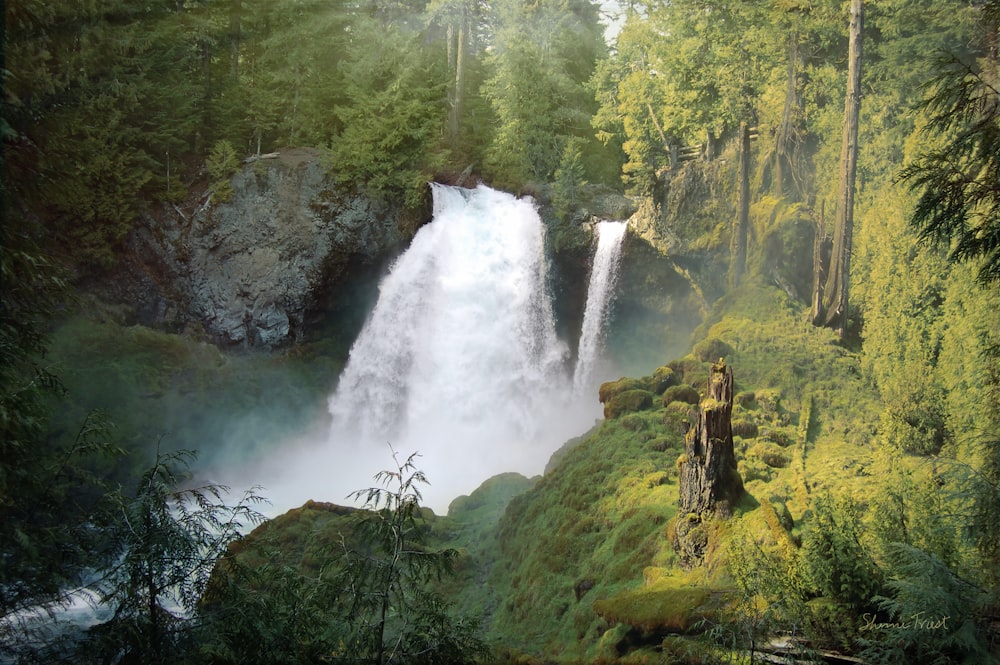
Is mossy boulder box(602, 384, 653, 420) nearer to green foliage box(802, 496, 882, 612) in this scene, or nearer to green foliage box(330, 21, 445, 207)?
green foliage box(802, 496, 882, 612)

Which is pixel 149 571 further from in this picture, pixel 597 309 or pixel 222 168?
pixel 222 168

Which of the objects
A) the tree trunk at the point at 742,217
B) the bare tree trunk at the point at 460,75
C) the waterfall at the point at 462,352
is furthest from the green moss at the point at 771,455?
the bare tree trunk at the point at 460,75

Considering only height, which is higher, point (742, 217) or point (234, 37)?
point (234, 37)

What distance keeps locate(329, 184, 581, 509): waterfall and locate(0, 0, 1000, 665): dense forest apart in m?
A: 1.54

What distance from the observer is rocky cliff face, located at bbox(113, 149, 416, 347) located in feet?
68.0

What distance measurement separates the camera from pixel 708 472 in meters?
8.78

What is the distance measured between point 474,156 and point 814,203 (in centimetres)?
1318

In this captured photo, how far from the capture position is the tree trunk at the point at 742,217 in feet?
57.4

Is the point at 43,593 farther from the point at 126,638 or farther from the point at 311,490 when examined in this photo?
the point at 311,490

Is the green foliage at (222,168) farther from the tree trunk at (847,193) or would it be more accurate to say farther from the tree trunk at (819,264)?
the tree trunk at (847,193)

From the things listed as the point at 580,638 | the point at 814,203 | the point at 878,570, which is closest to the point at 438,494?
the point at 580,638

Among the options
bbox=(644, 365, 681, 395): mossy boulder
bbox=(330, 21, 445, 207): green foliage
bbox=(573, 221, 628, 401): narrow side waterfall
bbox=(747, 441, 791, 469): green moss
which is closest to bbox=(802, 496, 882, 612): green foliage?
bbox=(747, 441, 791, 469): green moss

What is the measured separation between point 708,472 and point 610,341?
39.8 feet

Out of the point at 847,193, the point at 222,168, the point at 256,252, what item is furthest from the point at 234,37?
the point at 847,193
